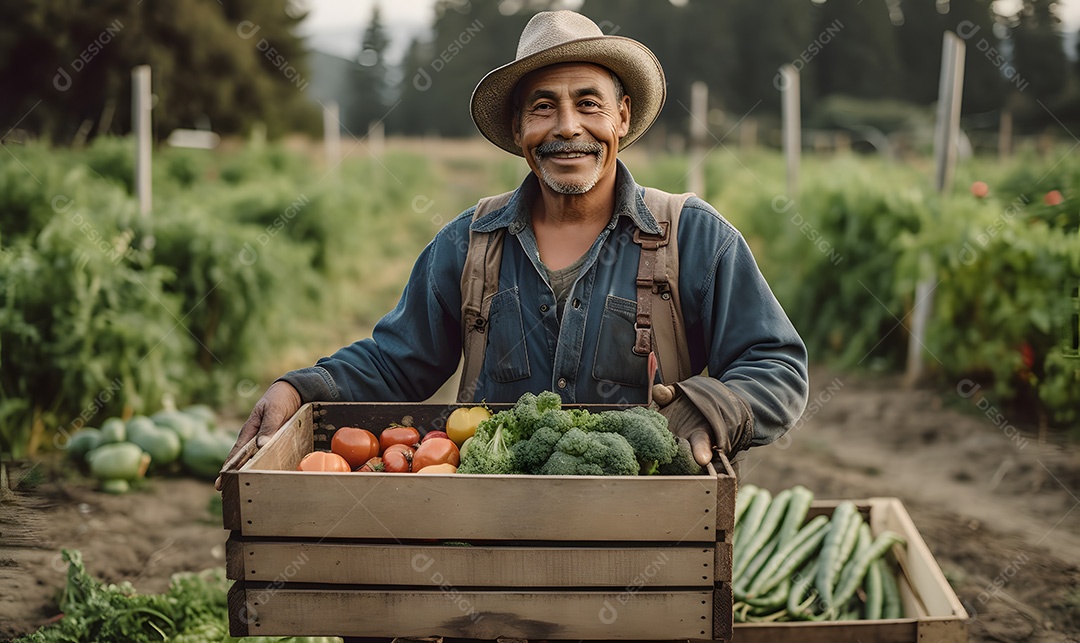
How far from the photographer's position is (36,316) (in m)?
6.45

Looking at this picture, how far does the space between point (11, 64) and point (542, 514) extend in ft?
87.3

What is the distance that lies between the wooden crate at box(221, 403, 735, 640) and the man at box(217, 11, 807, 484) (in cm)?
51

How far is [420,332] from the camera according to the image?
3.38 m

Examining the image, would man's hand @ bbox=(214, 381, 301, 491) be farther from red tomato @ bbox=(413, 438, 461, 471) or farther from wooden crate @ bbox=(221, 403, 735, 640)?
red tomato @ bbox=(413, 438, 461, 471)

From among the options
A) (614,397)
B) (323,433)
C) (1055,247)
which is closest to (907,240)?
(1055,247)

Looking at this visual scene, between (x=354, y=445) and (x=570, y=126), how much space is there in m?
1.20

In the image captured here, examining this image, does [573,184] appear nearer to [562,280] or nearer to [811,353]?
[562,280]

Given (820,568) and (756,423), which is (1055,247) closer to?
(820,568)

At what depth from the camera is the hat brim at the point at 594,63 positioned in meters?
3.04

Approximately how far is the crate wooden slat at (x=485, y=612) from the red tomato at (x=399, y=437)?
1.91 ft

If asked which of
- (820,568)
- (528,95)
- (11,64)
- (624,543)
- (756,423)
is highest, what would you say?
(11,64)

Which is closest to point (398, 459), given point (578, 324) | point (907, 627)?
point (578, 324)

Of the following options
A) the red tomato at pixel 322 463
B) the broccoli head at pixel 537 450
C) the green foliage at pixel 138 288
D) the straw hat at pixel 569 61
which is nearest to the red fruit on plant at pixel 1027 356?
the green foliage at pixel 138 288

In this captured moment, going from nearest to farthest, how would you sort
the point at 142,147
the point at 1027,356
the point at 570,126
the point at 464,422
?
1. the point at 464,422
2. the point at 570,126
3. the point at 1027,356
4. the point at 142,147
